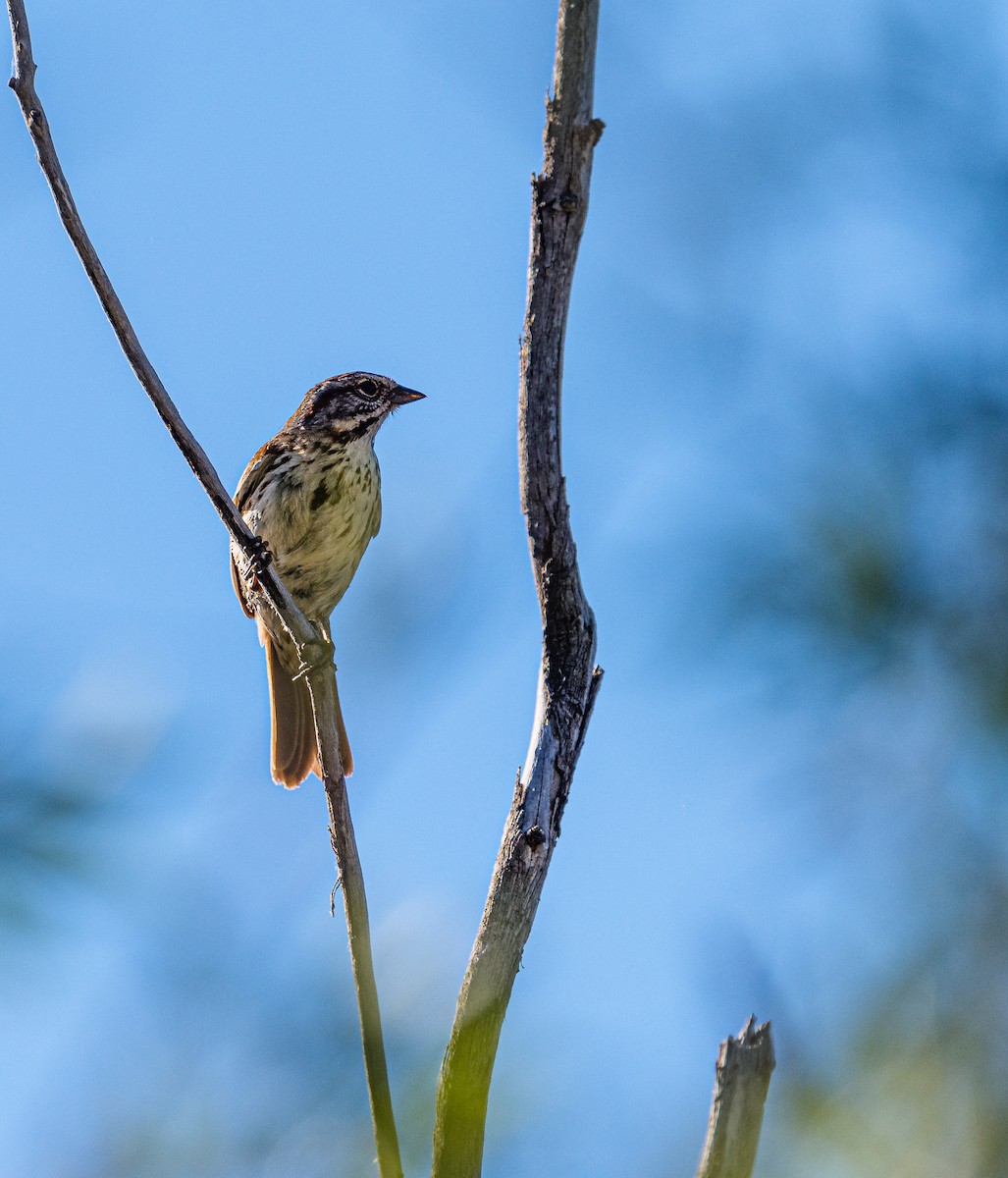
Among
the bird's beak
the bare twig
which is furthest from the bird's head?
the bare twig

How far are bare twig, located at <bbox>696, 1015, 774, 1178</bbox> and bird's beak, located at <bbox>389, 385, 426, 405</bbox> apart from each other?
5.02 m

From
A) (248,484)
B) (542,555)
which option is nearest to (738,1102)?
(542,555)

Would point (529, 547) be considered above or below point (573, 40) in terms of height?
below

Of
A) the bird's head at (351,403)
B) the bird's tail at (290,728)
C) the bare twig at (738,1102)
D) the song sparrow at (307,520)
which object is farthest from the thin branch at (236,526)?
the bird's head at (351,403)

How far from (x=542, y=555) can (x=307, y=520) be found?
3.41 m

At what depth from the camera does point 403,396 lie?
6.63m

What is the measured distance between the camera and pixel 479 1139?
231 centimetres

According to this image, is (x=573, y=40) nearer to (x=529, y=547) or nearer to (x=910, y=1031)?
(x=529, y=547)

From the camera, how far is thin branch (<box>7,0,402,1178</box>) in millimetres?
2486

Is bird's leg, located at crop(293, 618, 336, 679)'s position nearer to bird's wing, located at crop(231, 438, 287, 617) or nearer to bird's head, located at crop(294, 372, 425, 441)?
bird's wing, located at crop(231, 438, 287, 617)

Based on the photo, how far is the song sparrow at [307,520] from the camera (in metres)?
5.91

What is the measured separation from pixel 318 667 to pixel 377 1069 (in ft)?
4.08

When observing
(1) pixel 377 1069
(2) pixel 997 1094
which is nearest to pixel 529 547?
(1) pixel 377 1069

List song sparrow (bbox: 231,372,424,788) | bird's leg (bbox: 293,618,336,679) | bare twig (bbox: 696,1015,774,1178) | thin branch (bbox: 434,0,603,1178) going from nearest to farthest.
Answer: bare twig (bbox: 696,1015,774,1178)
thin branch (bbox: 434,0,603,1178)
bird's leg (bbox: 293,618,336,679)
song sparrow (bbox: 231,372,424,788)
